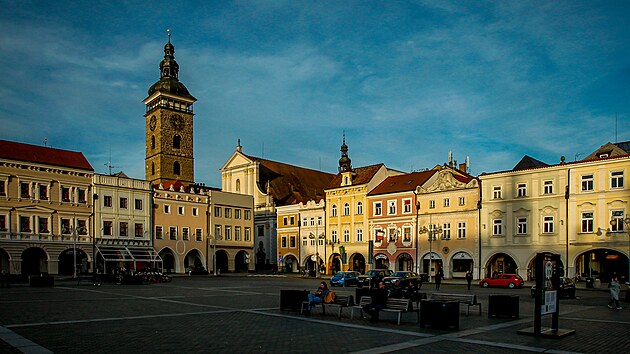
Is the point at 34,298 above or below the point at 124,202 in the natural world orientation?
below

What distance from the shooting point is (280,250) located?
74.8 meters

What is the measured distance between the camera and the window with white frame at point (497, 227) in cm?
4941

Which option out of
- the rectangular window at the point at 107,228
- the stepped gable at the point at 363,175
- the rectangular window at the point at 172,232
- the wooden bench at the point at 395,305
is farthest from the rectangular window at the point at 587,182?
the rectangular window at the point at 107,228

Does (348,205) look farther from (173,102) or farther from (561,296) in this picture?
(173,102)

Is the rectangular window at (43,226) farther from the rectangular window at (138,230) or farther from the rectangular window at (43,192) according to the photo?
the rectangular window at (138,230)

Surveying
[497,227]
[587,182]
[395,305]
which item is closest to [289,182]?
[497,227]

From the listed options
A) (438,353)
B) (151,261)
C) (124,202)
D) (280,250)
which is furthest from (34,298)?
(280,250)

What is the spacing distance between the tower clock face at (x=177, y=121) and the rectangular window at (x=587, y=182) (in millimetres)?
69054

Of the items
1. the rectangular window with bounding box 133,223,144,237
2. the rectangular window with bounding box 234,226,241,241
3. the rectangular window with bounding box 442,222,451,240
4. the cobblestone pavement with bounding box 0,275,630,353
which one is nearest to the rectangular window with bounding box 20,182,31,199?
the rectangular window with bounding box 133,223,144,237

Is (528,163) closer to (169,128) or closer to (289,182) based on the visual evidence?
(289,182)

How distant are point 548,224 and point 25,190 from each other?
4728cm

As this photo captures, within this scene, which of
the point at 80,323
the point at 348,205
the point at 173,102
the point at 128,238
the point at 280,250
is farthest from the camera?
the point at 173,102

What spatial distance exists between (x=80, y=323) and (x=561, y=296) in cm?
2397

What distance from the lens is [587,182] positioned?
4428cm
